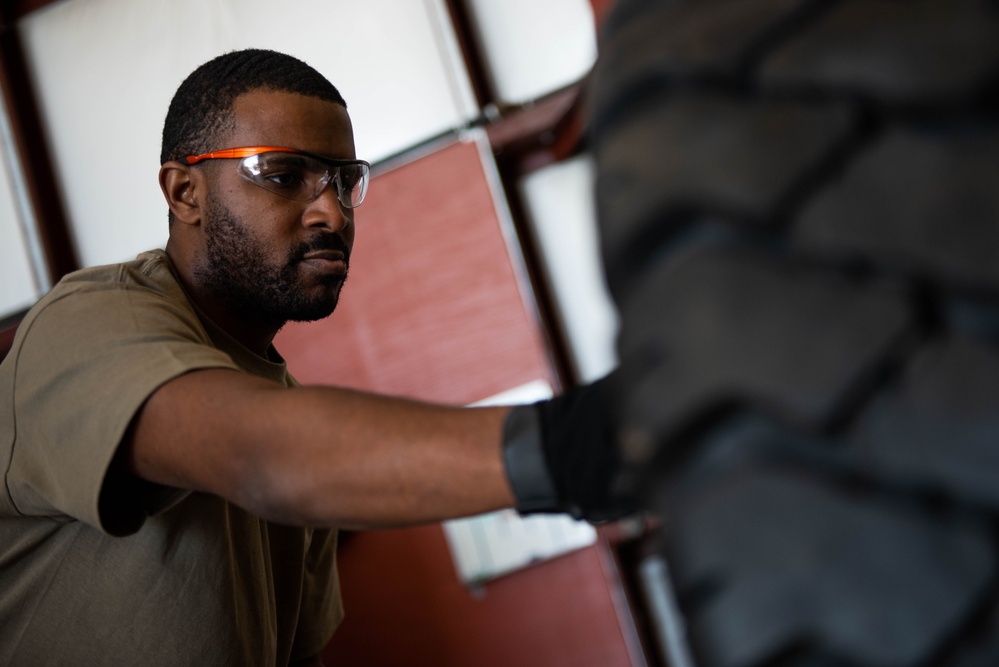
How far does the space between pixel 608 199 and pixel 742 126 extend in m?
0.06

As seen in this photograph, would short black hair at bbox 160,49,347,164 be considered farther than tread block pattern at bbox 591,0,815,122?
Yes

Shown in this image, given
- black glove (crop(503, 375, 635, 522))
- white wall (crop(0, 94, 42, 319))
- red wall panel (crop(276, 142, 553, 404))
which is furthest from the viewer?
white wall (crop(0, 94, 42, 319))

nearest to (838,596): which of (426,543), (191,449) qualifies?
(191,449)

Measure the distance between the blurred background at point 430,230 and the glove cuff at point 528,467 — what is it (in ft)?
8.48

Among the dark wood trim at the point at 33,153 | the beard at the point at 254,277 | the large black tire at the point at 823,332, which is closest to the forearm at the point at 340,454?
the large black tire at the point at 823,332

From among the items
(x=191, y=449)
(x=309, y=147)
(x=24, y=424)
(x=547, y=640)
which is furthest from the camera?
(x=547, y=640)

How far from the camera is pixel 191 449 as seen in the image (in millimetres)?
686

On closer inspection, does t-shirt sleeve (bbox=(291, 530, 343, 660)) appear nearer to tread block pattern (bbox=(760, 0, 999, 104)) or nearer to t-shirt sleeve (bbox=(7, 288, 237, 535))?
t-shirt sleeve (bbox=(7, 288, 237, 535))

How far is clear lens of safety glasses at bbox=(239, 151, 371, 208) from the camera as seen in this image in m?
1.42

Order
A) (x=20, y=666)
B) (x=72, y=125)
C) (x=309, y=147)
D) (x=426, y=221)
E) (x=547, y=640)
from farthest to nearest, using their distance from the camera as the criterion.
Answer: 1. (x=72, y=125)
2. (x=426, y=221)
3. (x=547, y=640)
4. (x=309, y=147)
5. (x=20, y=666)

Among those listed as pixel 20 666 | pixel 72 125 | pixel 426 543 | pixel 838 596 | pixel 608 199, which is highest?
pixel 72 125

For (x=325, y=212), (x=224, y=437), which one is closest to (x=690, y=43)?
(x=224, y=437)

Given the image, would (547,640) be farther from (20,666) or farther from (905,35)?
(905,35)

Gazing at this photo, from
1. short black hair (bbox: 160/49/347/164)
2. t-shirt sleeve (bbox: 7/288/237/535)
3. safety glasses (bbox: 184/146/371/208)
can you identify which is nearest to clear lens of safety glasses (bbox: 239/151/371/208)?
safety glasses (bbox: 184/146/371/208)
